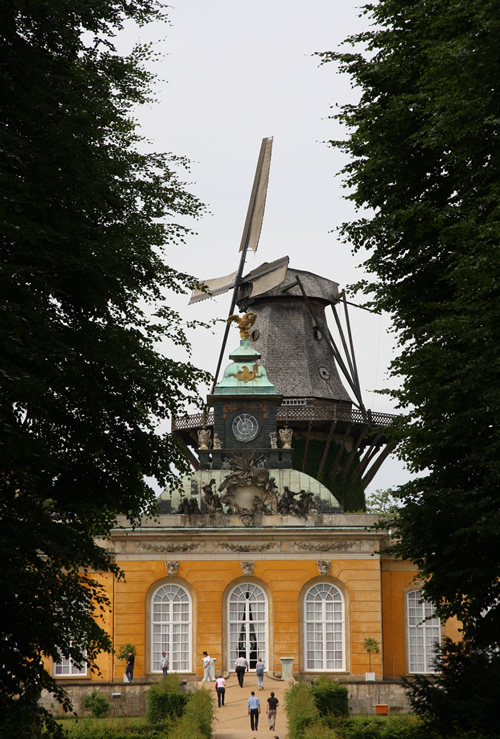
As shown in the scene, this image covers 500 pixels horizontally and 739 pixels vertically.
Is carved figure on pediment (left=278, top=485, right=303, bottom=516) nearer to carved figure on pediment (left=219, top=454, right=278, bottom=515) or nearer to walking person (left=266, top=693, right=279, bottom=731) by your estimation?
carved figure on pediment (left=219, top=454, right=278, bottom=515)

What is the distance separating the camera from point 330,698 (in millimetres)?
28391

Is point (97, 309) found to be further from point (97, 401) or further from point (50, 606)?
point (50, 606)

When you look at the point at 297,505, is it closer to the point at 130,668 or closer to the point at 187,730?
the point at 130,668

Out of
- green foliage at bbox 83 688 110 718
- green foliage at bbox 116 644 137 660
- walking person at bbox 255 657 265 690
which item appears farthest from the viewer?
green foliage at bbox 116 644 137 660

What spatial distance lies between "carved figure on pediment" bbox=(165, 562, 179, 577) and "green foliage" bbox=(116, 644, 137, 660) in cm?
243

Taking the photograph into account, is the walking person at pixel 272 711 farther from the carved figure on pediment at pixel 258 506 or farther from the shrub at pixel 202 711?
the carved figure on pediment at pixel 258 506

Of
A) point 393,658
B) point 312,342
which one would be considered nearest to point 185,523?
point 393,658

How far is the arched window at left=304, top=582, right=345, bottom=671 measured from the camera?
3612 cm

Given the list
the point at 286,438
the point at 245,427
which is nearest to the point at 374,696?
the point at 286,438

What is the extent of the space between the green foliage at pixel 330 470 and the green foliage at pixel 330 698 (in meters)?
17.8

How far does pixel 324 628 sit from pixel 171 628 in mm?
4726

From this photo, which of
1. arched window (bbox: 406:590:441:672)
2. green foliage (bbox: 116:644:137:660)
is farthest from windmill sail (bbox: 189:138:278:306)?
green foliage (bbox: 116:644:137:660)

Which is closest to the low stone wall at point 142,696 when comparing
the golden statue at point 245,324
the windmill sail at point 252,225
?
the golden statue at point 245,324

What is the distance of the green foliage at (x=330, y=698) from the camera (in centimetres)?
2805
